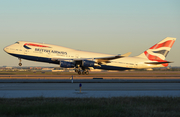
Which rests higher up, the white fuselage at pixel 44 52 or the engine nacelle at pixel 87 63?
the white fuselage at pixel 44 52

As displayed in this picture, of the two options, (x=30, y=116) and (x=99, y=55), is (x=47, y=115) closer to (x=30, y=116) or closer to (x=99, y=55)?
(x=30, y=116)

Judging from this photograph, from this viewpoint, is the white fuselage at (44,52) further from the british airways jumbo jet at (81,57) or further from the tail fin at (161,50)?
the tail fin at (161,50)

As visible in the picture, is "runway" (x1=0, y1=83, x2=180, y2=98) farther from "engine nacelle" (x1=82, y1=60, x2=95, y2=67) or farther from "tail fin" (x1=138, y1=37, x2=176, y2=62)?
"tail fin" (x1=138, y1=37, x2=176, y2=62)

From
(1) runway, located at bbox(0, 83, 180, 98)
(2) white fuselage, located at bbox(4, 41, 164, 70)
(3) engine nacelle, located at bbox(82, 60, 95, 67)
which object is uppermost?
(2) white fuselage, located at bbox(4, 41, 164, 70)

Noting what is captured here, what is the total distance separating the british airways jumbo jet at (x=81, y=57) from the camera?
43906mm

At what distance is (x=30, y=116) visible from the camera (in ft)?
29.9

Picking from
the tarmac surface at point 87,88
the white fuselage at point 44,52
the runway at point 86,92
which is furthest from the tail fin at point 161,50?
the runway at point 86,92

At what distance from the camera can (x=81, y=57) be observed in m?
46.1

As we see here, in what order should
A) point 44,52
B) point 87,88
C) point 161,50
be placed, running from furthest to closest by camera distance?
point 161,50, point 44,52, point 87,88

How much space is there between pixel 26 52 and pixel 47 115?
1442 inches

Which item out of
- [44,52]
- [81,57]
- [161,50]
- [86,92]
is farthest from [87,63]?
[86,92]

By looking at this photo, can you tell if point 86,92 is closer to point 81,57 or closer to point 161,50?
point 81,57

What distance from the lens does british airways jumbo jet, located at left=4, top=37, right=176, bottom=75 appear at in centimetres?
4391

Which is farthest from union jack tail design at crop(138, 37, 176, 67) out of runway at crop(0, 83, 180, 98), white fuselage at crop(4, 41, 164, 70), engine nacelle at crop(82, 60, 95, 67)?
runway at crop(0, 83, 180, 98)
